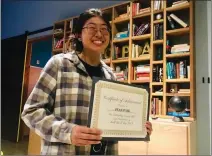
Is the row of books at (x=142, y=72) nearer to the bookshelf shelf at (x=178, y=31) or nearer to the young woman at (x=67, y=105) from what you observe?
the bookshelf shelf at (x=178, y=31)

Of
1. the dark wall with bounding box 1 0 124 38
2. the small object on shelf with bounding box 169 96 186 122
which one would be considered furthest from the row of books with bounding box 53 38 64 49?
the small object on shelf with bounding box 169 96 186 122

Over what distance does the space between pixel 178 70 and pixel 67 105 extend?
2.00 m

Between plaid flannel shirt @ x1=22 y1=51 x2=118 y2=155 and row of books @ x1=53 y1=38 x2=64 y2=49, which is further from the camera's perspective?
row of books @ x1=53 y1=38 x2=64 y2=49

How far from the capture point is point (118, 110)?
749 mm

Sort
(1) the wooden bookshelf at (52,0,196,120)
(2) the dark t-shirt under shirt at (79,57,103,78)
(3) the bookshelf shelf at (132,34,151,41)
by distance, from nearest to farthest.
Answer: (2) the dark t-shirt under shirt at (79,57,103,78) < (1) the wooden bookshelf at (52,0,196,120) < (3) the bookshelf shelf at (132,34,151,41)

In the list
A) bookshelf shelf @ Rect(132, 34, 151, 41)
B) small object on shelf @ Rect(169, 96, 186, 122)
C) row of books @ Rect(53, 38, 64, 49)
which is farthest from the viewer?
row of books @ Rect(53, 38, 64, 49)

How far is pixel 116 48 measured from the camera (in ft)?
9.91

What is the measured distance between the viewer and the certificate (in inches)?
26.6

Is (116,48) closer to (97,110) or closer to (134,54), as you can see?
(134,54)

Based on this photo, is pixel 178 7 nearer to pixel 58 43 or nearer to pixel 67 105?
pixel 58 43

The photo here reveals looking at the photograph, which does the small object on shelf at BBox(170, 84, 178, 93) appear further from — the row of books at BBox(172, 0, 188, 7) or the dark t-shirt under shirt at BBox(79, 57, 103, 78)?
the dark t-shirt under shirt at BBox(79, 57, 103, 78)

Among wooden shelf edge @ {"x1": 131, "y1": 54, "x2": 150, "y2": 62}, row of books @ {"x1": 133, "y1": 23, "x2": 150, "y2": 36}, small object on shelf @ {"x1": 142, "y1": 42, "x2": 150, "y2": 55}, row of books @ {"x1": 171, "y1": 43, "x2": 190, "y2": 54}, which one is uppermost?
row of books @ {"x1": 133, "y1": 23, "x2": 150, "y2": 36}

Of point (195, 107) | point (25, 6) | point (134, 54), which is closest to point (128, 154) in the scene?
point (195, 107)

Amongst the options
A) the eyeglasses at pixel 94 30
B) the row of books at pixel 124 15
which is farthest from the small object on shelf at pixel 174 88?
the eyeglasses at pixel 94 30
